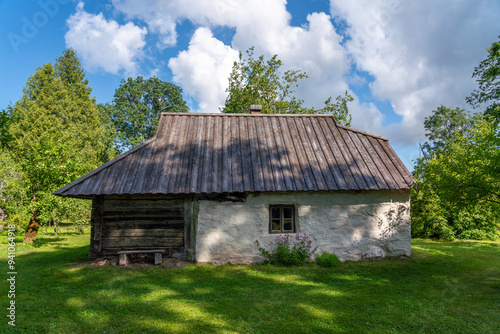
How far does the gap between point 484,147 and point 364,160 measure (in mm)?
3665

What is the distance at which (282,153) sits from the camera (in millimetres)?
10539

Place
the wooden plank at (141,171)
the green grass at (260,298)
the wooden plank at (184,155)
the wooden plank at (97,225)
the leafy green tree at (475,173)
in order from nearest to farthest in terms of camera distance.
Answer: the green grass at (260,298) < the leafy green tree at (475,173) < the wooden plank at (141,171) < the wooden plank at (184,155) < the wooden plank at (97,225)

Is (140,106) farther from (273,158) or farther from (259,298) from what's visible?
(259,298)

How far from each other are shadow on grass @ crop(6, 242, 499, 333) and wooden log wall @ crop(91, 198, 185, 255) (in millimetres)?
901

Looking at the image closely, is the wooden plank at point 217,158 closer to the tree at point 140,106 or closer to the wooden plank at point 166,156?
the wooden plank at point 166,156

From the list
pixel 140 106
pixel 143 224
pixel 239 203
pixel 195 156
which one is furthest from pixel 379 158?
pixel 140 106

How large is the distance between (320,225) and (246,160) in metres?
3.25

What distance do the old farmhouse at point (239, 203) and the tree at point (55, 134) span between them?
19.3ft

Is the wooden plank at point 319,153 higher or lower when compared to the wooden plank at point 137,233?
higher

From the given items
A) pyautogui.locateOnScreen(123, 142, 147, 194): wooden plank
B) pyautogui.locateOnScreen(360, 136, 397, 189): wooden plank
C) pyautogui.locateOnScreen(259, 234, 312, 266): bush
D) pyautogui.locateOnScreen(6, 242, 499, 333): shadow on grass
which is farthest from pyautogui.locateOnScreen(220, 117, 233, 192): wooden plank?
pyautogui.locateOnScreen(360, 136, 397, 189): wooden plank

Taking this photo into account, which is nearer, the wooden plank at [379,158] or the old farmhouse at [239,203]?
the old farmhouse at [239,203]

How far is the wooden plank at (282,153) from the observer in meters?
9.20

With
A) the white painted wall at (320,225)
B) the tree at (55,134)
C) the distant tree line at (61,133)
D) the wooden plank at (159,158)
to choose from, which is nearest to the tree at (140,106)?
the distant tree line at (61,133)

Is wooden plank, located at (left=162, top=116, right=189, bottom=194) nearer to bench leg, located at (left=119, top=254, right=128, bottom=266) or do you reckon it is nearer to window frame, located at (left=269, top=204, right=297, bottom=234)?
bench leg, located at (left=119, top=254, right=128, bottom=266)
